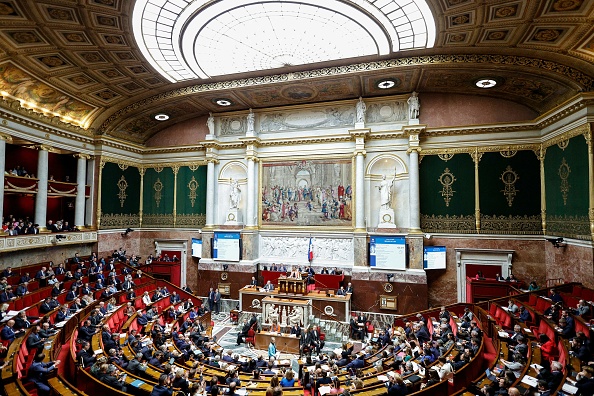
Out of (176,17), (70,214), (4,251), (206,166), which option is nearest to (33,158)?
(70,214)

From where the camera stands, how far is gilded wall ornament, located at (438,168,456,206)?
17594 millimetres

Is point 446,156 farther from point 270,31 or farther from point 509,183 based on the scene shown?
point 270,31

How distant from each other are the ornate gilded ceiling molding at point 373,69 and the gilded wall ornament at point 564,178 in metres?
3.16

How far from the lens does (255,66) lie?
1634cm

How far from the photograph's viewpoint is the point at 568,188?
1378 cm

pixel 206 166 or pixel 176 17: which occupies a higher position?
pixel 176 17

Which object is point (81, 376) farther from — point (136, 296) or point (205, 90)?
point (205, 90)

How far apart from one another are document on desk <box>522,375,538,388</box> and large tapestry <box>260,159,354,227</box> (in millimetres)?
12256

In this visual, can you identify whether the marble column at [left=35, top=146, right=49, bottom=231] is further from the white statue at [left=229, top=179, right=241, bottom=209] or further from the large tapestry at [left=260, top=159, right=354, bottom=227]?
the large tapestry at [left=260, top=159, right=354, bottom=227]

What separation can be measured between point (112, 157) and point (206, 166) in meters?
5.80

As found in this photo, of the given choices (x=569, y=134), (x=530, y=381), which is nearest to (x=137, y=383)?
(x=530, y=381)

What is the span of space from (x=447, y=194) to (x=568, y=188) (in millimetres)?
5100

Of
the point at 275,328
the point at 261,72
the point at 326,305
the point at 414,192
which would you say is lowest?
the point at 275,328

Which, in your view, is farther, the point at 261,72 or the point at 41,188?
the point at 41,188
